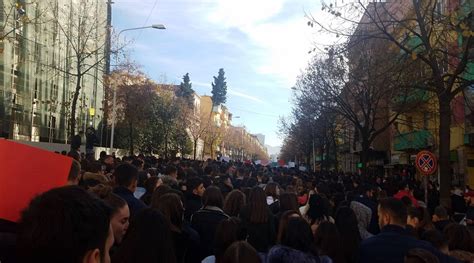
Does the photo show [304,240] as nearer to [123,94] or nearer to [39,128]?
[39,128]

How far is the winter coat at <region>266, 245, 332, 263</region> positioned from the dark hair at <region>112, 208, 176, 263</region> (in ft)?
3.99

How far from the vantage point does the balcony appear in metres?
34.6

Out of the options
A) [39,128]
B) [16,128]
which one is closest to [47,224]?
[16,128]

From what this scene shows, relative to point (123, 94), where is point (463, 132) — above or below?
below

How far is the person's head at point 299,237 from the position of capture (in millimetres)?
4371

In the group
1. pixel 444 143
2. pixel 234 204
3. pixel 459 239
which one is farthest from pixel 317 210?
pixel 444 143

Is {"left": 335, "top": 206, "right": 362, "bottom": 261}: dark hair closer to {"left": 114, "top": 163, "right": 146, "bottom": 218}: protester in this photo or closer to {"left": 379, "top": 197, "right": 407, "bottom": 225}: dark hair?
{"left": 379, "top": 197, "right": 407, "bottom": 225}: dark hair

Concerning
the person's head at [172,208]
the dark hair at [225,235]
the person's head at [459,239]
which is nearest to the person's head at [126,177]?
the person's head at [172,208]

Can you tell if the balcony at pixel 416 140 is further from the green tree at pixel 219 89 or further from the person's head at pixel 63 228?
the green tree at pixel 219 89

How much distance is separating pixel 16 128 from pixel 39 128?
3502 millimetres

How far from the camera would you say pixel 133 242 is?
3.38 m

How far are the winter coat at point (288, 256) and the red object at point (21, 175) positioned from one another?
198cm

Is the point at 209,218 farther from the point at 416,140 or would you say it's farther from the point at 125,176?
the point at 416,140

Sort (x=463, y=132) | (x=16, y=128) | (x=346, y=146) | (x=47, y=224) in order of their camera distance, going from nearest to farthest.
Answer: (x=47, y=224) → (x=463, y=132) → (x=16, y=128) → (x=346, y=146)
